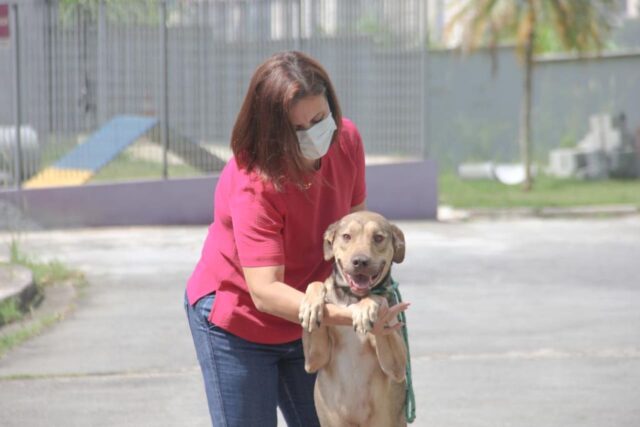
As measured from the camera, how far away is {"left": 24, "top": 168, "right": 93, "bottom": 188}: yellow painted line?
16375 millimetres

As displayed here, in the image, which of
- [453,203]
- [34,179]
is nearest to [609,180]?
[453,203]

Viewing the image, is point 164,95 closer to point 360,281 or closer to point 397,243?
point 397,243

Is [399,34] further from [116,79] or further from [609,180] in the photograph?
[609,180]

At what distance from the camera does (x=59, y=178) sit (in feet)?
54.2

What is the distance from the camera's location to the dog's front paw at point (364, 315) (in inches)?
137

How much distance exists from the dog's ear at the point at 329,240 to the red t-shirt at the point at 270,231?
0.13 m

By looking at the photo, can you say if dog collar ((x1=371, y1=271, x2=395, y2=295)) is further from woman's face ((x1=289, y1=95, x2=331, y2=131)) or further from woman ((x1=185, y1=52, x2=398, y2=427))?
woman's face ((x1=289, y1=95, x2=331, y2=131))

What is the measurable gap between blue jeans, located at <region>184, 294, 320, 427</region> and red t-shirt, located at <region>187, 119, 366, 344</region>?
0.04 meters

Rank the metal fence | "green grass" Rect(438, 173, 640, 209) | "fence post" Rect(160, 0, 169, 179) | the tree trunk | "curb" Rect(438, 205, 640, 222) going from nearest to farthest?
1. the metal fence
2. "fence post" Rect(160, 0, 169, 179)
3. "curb" Rect(438, 205, 640, 222)
4. "green grass" Rect(438, 173, 640, 209)
5. the tree trunk

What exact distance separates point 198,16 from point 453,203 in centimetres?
472

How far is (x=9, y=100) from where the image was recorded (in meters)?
16.2

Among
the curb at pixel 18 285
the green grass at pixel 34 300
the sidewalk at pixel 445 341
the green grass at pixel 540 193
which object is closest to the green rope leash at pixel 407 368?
the sidewalk at pixel 445 341

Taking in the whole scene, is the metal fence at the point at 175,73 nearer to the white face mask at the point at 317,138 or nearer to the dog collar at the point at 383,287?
the white face mask at the point at 317,138

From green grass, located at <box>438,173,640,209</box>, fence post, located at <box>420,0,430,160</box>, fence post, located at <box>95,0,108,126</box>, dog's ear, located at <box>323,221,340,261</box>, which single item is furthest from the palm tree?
dog's ear, located at <box>323,221,340,261</box>
